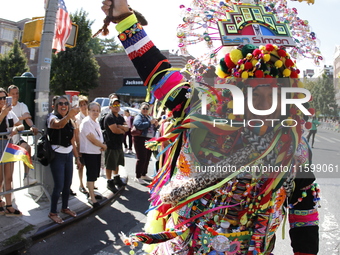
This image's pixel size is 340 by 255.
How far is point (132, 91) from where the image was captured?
28234 millimetres

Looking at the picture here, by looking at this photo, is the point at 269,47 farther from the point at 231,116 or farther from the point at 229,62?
the point at 231,116

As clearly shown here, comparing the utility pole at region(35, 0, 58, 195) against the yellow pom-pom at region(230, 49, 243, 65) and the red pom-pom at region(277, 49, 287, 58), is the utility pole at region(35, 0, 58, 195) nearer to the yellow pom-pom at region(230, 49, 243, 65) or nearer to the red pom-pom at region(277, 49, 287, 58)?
the yellow pom-pom at region(230, 49, 243, 65)

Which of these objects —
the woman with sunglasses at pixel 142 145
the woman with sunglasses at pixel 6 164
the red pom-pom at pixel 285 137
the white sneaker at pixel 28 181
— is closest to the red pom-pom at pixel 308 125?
the red pom-pom at pixel 285 137

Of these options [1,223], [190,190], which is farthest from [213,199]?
[1,223]

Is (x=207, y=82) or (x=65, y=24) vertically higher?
(x=65, y=24)

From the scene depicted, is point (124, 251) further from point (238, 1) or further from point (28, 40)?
point (28, 40)

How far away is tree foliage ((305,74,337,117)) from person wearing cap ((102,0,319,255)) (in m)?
0.36

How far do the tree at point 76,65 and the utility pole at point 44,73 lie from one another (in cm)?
2298

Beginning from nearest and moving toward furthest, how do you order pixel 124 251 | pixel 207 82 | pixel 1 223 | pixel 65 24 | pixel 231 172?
pixel 231 172, pixel 207 82, pixel 124 251, pixel 1 223, pixel 65 24

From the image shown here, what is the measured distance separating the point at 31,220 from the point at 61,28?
3.21m

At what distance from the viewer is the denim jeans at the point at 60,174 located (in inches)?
175

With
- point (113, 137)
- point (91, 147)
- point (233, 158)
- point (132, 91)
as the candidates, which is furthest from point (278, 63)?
point (132, 91)

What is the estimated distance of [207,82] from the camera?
1.61m

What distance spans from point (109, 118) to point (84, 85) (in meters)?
23.3
